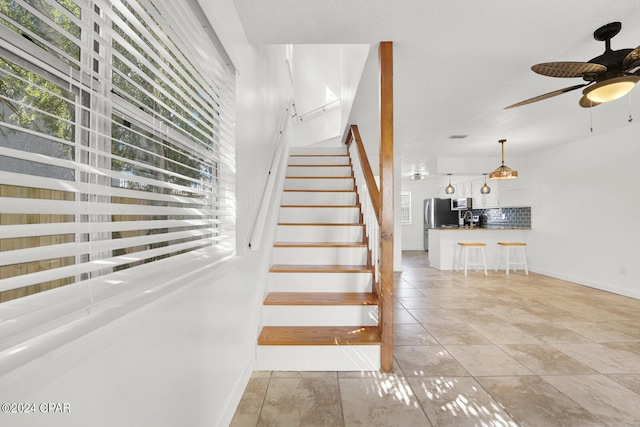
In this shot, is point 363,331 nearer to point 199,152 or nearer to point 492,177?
point 199,152

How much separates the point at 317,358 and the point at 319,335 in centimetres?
16

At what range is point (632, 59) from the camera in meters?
1.96

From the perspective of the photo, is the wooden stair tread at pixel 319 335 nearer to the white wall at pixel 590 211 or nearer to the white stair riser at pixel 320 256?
the white stair riser at pixel 320 256

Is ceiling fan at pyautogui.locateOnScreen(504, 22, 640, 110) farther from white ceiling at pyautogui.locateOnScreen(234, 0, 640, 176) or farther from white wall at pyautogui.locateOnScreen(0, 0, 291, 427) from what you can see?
white wall at pyautogui.locateOnScreen(0, 0, 291, 427)

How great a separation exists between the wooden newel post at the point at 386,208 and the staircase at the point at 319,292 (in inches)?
3.4

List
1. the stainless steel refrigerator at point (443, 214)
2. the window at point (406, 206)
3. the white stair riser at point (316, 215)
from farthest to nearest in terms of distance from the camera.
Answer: the window at point (406, 206) → the stainless steel refrigerator at point (443, 214) → the white stair riser at point (316, 215)

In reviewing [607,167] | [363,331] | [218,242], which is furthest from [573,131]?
[218,242]

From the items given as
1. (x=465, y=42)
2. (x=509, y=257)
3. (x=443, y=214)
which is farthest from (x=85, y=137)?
(x=443, y=214)

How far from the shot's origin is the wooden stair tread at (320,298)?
2451 mm

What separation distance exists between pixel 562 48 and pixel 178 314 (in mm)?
3233

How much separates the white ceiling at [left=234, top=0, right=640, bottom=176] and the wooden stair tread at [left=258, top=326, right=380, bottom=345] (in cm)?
221

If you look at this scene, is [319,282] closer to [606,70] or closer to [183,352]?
[183,352]

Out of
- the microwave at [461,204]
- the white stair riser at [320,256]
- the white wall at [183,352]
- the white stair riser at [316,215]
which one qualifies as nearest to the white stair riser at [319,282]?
the white wall at [183,352]

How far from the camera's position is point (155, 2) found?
42.2 inches
